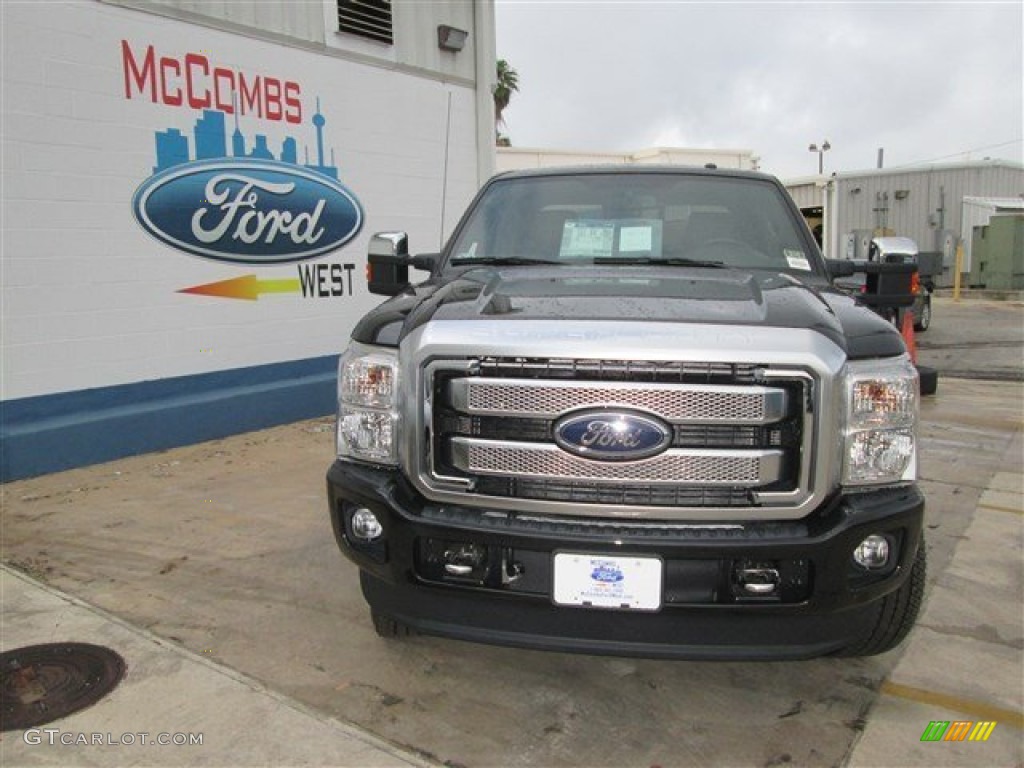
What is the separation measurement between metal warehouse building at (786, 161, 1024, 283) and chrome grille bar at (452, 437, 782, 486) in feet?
80.5

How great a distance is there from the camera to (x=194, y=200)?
6.52 meters

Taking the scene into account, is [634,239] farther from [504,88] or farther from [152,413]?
[504,88]

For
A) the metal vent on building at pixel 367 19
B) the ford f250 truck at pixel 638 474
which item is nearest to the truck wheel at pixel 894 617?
the ford f250 truck at pixel 638 474

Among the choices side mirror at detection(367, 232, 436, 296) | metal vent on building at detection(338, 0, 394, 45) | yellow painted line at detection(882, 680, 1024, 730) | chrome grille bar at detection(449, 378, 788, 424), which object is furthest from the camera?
metal vent on building at detection(338, 0, 394, 45)

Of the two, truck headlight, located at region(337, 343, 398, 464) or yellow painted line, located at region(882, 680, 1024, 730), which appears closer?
truck headlight, located at region(337, 343, 398, 464)

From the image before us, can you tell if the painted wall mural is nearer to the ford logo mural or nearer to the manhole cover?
the ford logo mural

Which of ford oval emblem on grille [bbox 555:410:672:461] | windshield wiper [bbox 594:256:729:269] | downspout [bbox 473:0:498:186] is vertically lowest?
ford oval emblem on grille [bbox 555:410:672:461]

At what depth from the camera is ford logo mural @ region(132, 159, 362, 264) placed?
20.8ft

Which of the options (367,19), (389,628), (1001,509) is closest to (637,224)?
(389,628)

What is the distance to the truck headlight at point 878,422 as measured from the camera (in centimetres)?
237

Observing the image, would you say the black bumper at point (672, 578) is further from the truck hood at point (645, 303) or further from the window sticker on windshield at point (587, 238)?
the window sticker on windshield at point (587, 238)

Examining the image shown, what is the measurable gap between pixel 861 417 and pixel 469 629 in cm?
134

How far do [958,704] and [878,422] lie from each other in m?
1.20

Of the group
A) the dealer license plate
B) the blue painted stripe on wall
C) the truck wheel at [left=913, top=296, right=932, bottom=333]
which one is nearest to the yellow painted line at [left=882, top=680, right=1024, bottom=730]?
the dealer license plate
